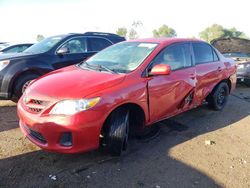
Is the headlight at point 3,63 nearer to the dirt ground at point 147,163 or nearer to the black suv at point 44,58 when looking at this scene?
the black suv at point 44,58

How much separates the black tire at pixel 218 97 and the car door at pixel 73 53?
3201 mm

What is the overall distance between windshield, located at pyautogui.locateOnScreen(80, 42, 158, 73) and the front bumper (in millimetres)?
1011

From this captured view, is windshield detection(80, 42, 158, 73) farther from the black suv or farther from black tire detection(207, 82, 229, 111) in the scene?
black tire detection(207, 82, 229, 111)

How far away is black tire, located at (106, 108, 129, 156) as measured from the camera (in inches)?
142

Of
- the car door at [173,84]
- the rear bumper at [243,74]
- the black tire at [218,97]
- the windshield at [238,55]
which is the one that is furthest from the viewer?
the windshield at [238,55]

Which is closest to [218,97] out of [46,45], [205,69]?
[205,69]

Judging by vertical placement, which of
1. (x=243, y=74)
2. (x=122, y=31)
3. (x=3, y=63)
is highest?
(x=3, y=63)

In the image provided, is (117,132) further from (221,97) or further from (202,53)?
(221,97)

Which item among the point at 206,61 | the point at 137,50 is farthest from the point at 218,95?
the point at 137,50

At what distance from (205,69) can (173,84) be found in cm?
119

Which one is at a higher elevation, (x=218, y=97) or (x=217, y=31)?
(x=218, y=97)

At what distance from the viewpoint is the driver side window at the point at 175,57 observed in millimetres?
4375

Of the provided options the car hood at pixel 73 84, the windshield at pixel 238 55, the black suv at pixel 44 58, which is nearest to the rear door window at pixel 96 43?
the black suv at pixel 44 58

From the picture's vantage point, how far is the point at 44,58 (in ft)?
20.1
